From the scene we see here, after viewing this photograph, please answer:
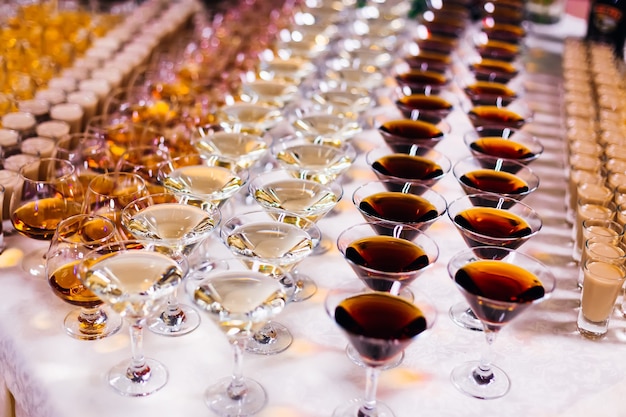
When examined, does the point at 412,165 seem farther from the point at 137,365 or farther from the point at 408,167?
the point at 137,365

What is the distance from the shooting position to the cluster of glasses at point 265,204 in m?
1.35

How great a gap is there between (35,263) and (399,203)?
87cm

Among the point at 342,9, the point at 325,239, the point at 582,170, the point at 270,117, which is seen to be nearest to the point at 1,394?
the point at 325,239

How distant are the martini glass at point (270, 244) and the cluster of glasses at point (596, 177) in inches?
25.4

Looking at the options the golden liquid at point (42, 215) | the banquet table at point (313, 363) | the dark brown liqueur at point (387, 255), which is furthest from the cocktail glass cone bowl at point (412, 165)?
the golden liquid at point (42, 215)

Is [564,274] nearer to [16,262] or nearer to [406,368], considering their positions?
[406,368]

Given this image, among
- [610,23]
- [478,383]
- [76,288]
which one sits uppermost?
[610,23]

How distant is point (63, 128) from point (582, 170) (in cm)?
155

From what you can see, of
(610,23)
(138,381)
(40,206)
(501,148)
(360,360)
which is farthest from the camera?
(610,23)

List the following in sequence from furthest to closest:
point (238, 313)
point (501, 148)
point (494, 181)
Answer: point (501, 148) < point (494, 181) < point (238, 313)

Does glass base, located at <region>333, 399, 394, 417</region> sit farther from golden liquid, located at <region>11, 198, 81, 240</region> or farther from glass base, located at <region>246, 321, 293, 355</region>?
golden liquid, located at <region>11, 198, 81, 240</region>

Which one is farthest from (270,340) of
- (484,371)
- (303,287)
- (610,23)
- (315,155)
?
(610,23)

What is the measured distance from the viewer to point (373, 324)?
1.29 m

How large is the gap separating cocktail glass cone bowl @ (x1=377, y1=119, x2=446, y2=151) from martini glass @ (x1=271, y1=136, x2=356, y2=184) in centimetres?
16
